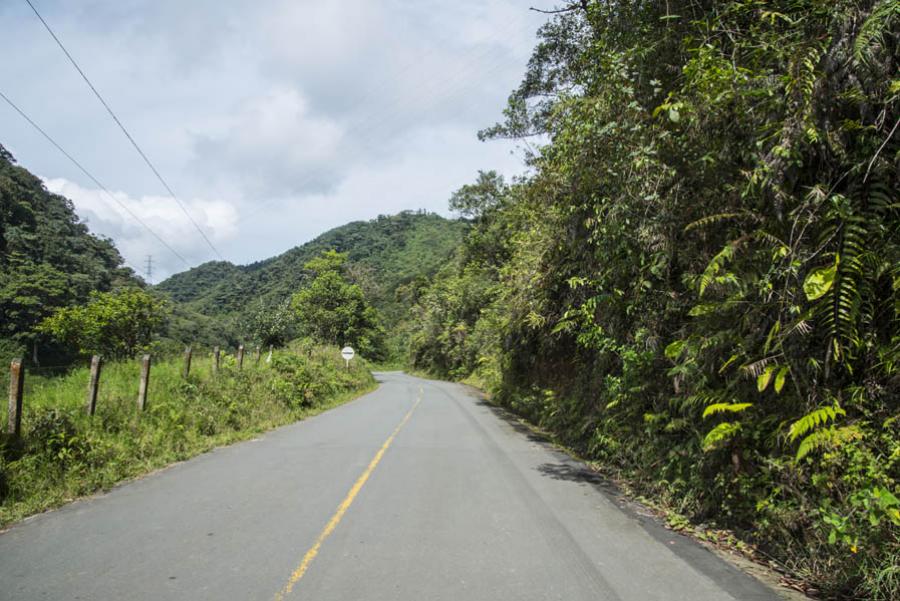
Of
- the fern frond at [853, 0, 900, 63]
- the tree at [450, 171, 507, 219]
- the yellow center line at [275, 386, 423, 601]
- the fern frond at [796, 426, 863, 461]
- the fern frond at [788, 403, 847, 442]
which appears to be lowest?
the yellow center line at [275, 386, 423, 601]

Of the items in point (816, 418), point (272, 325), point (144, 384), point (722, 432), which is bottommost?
point (144, 384)

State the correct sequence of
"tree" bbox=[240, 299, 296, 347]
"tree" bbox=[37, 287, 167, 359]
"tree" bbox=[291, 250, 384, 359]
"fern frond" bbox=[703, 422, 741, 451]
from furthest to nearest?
"tree" bbox=[291, 250, 384, 359] → "tree" bbox=[240, 299, 296, 347] → "tree" bbox=[37, 287, 167, 359] → "fern frond" bbox=[703, 422, 741, 451]

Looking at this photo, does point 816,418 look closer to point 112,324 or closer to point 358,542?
point 358,542

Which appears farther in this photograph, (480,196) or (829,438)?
(480,196)

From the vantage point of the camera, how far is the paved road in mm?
3879

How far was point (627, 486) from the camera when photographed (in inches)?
292

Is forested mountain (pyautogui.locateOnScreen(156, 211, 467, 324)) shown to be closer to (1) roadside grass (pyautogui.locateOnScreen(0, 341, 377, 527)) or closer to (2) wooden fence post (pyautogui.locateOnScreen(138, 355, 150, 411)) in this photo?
(1) roadside grass (pyautogui.locateOnScreen(0, 341, 377, 527))

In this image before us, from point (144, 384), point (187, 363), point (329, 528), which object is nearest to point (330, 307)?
point (187, 363)

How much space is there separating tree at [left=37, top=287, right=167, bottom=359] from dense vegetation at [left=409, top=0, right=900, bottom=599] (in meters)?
31.0

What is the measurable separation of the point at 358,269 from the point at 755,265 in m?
77.4

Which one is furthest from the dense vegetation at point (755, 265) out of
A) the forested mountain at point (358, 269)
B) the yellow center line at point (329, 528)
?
the forested mountain at point (358, 269)

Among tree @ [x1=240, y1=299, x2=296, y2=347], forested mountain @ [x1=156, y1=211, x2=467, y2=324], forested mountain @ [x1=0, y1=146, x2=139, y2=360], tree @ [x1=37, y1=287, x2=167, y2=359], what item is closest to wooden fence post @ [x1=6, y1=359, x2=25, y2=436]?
tree @ [x1=37, y1=287, x2=167, y2=359]

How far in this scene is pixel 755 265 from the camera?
17.9 feet

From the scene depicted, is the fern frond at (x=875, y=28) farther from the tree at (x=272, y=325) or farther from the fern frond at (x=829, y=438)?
the tree at (x=272, y=325)
